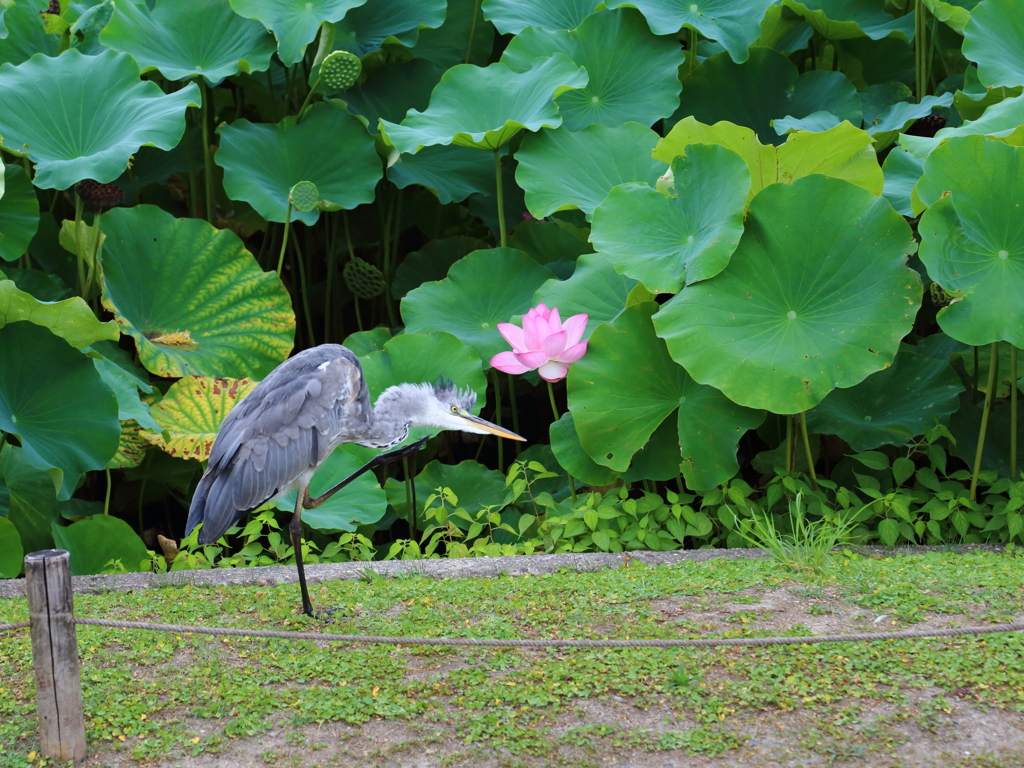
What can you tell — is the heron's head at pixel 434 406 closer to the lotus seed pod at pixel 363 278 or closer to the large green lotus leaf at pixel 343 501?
the large green lotus leaf at pixel 343 501

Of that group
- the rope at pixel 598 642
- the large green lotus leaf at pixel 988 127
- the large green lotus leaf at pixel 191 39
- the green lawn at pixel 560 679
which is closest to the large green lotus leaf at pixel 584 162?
the large green lotus leaf at pixel 988 127

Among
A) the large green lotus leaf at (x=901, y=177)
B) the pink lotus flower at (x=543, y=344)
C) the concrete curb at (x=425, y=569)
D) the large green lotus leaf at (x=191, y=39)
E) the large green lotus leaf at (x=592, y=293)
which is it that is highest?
the large green lotus leaf at (x=191, y=39)

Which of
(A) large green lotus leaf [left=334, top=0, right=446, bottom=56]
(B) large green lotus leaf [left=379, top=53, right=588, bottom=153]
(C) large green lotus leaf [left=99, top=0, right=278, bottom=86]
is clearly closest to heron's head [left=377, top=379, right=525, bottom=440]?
(B) large green lotus leaf [left=379, top=53, right=588, bottom=153]

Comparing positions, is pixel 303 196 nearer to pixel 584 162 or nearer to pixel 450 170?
pixel 450 170

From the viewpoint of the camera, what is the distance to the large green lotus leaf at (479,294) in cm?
386

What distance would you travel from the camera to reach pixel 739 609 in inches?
96.3

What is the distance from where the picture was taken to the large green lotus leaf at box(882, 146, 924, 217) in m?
3.31

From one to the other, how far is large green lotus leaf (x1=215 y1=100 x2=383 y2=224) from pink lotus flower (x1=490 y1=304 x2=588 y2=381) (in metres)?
1.36

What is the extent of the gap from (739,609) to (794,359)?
89cm

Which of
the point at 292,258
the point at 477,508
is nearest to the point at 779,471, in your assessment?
the point at 477,508

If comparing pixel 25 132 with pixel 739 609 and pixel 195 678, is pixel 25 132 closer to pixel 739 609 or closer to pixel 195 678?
pixel 195 678

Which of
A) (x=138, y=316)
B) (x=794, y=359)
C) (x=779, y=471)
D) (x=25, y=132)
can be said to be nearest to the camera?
(x=794, y=359)

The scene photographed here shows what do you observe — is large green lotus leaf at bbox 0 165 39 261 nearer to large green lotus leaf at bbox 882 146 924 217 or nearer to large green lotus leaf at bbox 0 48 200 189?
large green lotus leaf at bbox 0 48 200 189

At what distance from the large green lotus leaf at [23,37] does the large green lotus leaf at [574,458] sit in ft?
9.90
